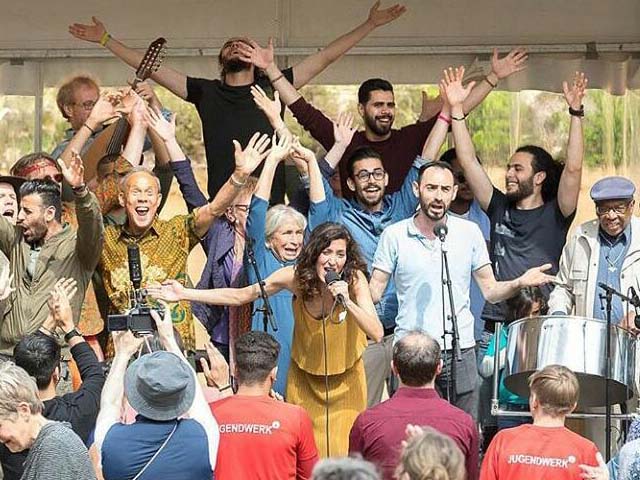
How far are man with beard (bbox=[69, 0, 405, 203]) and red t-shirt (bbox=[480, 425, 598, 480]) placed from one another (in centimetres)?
331

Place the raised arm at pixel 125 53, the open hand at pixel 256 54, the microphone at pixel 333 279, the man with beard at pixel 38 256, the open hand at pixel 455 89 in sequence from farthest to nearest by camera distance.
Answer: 1. the raised arm at pixel 125 53
2. the open hand at pixel 256 54
3. the open hand at pixel 455 89
4. the man with beard at pixel 38 256
5. the microphone at pixel 333 279

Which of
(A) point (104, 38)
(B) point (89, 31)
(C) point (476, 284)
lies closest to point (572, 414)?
(C) point (476, 284)

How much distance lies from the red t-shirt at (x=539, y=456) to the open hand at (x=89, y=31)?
4.40 m

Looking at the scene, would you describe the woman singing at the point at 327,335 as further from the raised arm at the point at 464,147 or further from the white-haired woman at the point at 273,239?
the raised arm at the point at 464,147

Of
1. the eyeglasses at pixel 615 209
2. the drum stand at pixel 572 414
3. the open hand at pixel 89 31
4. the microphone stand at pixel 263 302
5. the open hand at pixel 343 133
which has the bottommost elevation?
the drum stand at pixel 572 414

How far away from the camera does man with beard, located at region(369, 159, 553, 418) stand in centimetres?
751

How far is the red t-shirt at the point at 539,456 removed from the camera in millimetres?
5828

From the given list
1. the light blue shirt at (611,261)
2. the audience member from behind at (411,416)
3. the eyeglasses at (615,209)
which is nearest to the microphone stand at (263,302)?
the audience member from behind at (411,416)

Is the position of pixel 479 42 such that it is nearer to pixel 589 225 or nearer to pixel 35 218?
pixel 589 225

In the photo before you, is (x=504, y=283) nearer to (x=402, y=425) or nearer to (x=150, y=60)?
(x=402, y=425)

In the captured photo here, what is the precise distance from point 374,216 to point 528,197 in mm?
873

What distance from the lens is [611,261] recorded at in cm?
793

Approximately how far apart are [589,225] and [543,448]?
2.42 metres

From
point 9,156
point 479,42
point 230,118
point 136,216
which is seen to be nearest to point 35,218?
point 136,216
